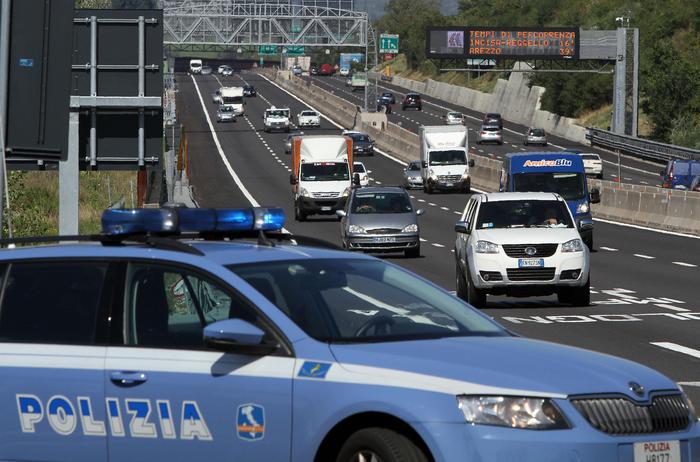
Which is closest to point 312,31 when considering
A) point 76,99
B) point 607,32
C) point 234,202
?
point 607,32

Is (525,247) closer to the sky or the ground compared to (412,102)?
closer to the ground

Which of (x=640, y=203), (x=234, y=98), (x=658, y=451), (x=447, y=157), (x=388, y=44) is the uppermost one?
(x=388, y=44)

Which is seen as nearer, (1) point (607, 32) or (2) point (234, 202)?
(2) point (234, 202)

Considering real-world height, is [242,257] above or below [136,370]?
above

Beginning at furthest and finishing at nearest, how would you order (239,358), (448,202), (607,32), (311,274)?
(607,32) → (448,202) → (311,274) → (239,358)

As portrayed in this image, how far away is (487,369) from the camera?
22.6 feet

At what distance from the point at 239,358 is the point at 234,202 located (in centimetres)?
5911

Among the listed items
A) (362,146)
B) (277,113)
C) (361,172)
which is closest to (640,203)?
(361,172)

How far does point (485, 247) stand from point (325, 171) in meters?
32.0

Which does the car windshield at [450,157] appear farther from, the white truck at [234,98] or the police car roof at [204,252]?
the white truck at [234,98]

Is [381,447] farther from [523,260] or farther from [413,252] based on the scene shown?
[413,252]

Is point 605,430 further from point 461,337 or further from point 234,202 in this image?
point 234,202

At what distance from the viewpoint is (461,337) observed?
25.0 ft

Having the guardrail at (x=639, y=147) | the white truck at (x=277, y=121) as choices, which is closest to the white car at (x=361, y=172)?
the guardrail at (x=639, y=147)
